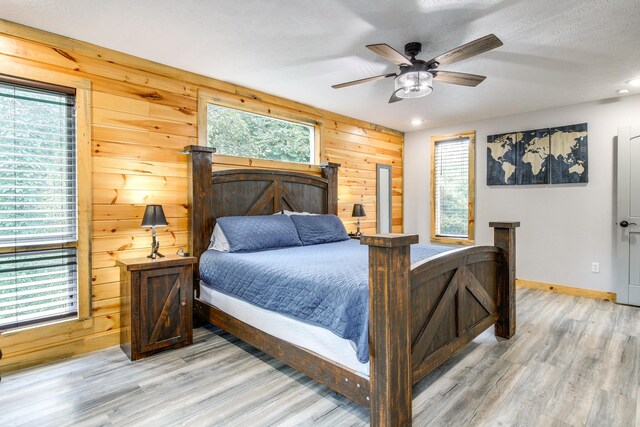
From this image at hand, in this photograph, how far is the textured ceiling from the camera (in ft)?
7.48

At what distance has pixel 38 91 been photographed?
8.55 ft

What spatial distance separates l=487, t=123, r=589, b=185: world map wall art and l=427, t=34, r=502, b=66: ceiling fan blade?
3112mm

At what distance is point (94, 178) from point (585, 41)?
4.23 meters

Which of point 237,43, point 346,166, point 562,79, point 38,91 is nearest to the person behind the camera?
point 38,91

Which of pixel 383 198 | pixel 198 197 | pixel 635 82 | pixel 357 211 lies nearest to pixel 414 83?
pixel 198 197

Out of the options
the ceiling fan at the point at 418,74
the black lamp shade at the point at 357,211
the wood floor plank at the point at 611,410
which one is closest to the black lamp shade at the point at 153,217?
the ceiling fan at the point at 418,74

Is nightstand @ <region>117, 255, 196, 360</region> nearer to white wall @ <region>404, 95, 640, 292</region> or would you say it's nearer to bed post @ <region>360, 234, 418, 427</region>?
bed post @ <region>360, 234, 418, 427</region>

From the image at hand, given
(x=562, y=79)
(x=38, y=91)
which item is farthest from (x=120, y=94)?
(x=562, y=79)

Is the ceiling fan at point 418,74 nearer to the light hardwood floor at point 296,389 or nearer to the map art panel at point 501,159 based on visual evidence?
the light hardwood floor at point 296,389

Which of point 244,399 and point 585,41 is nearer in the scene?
point 244,399

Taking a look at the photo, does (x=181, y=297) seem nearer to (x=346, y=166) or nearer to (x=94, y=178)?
(x=94, y=178)

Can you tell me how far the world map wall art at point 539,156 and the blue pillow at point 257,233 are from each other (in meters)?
3.46

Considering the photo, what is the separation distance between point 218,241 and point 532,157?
4441 millimetres

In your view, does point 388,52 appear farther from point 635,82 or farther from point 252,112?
point 635,82
